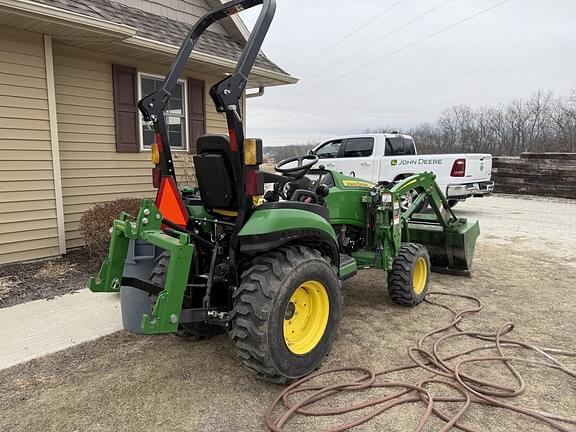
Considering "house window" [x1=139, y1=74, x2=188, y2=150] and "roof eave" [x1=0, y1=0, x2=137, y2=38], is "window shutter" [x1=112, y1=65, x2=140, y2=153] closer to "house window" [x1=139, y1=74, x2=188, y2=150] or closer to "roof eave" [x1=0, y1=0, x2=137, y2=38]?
"house window" [x1=139, y1=74, x2=188, y2=150]

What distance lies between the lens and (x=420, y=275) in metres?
4.59

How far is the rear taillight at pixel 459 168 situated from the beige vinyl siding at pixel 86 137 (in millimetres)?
6739

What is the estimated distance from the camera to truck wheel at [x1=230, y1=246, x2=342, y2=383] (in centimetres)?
260

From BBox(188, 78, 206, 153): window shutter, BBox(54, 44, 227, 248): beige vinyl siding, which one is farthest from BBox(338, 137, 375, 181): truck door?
BBox(54, 44, 227, 248): beige vinyl siding

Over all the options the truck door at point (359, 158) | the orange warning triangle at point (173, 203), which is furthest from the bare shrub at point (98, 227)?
the truck door at point (359, 158)

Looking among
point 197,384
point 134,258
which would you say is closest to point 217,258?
point 134,258

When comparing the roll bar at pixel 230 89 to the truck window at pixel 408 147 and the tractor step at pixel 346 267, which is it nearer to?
the tractor step at pixel 346 267

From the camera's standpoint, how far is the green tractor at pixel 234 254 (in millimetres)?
2594

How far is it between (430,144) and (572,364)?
89.0ft

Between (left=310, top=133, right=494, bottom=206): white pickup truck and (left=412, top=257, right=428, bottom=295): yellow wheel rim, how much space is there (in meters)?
5.74

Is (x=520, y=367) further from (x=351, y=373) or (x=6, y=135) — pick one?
(x=6, y=135)

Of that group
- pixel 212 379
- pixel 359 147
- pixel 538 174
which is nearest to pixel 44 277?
pixel 212 379

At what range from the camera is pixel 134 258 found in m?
2.97

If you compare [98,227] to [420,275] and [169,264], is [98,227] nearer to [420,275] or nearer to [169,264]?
[169,264]
